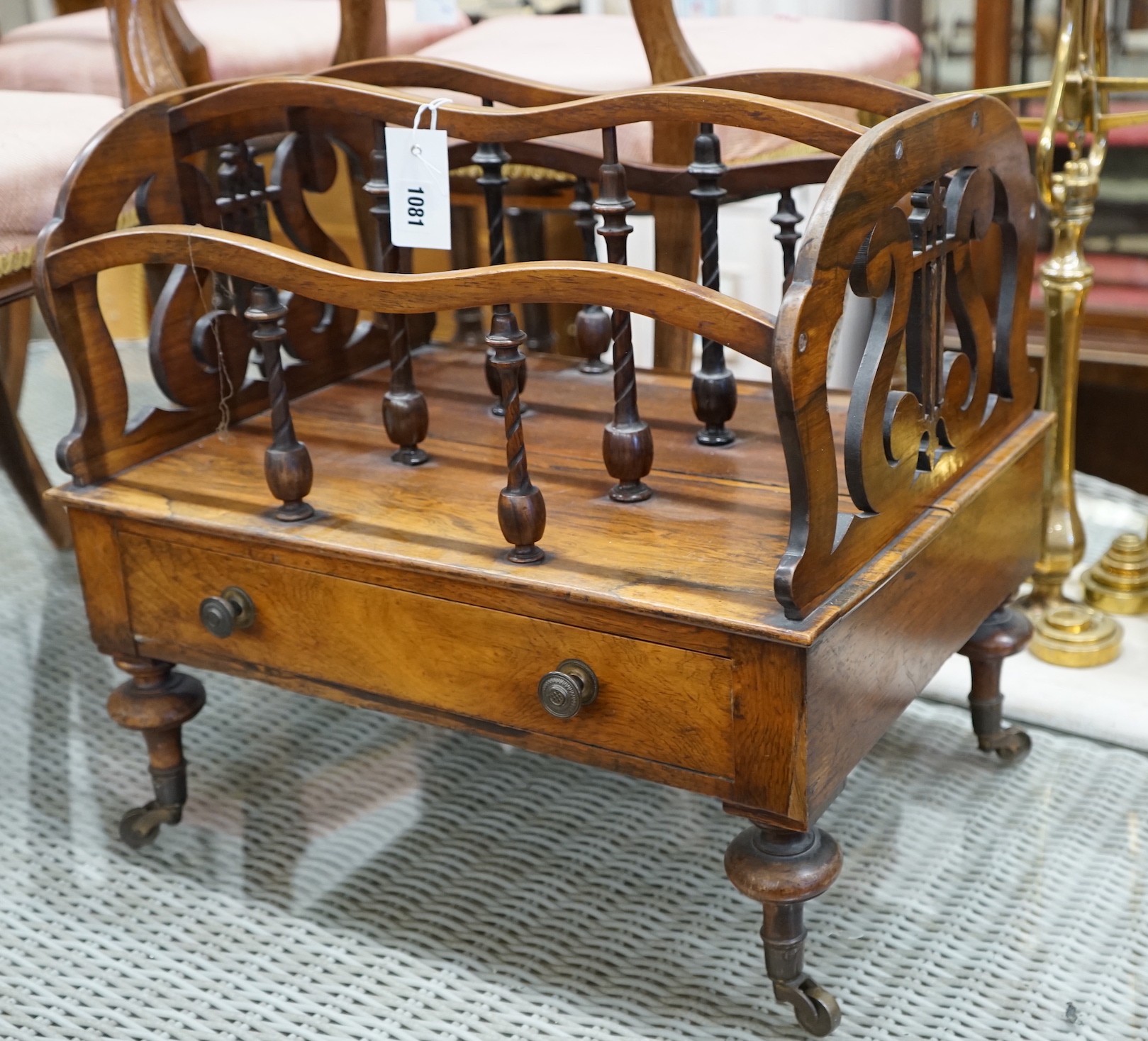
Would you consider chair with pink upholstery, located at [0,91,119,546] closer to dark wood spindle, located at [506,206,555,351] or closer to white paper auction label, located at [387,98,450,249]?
white paper auction label, located at [387,98,450,249]

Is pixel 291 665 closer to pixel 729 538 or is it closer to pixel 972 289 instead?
pixel 729 538

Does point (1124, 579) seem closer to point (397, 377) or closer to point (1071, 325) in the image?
point (1071, 325)

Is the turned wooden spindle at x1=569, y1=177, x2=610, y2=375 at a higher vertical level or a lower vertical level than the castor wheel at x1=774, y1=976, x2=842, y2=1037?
higher

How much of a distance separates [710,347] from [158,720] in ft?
2.01

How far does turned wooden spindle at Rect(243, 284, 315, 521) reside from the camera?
3.68ft

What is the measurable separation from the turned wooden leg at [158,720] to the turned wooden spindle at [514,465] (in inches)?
17.0

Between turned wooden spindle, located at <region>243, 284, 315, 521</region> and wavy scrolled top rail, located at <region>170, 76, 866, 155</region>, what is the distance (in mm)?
206

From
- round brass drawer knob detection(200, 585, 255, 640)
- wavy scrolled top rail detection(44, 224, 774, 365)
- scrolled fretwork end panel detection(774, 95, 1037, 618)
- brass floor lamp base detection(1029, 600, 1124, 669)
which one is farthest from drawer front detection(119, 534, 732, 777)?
brass floor lamp base detection(1029, 600, 1124, 669)

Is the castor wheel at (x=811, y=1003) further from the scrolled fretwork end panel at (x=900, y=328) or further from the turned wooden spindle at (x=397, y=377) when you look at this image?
the turned wooden spindle at (x=397, y=377)

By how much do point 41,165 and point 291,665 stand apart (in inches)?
22.8

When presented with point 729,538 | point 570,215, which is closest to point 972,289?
point 729,538

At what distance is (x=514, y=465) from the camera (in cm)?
102

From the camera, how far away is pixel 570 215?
2354 millimetres

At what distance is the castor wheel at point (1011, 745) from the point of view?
1450 millimetres
